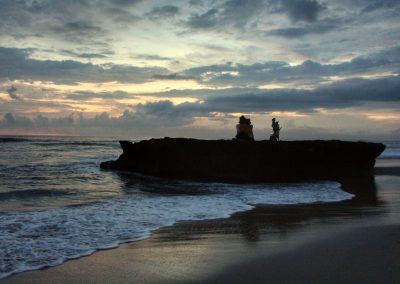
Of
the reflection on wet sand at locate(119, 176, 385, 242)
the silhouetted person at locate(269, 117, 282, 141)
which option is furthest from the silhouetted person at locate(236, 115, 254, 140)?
the reflection on wet sand at locate(119, 176, 385, 242)

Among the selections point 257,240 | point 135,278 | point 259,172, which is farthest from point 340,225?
point 259,172

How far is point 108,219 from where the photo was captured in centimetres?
919

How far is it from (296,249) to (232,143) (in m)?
12.2

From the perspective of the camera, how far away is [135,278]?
5.09 m

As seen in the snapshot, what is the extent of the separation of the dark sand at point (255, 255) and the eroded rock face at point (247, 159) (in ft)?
29.7

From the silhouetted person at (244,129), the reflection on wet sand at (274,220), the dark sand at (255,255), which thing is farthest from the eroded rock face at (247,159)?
the dark sand at (255,255)

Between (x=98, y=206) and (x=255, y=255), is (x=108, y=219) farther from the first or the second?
(x=255, y=255)

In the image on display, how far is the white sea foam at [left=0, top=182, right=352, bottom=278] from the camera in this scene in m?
6.49

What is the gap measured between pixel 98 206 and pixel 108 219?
1.96 metres

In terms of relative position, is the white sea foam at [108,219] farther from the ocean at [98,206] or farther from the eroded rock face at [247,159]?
the eroded rock face at [247,159]

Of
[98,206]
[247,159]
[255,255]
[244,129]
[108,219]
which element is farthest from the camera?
[244,129]

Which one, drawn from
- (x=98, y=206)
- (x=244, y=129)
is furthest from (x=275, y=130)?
(x=98, y=206)

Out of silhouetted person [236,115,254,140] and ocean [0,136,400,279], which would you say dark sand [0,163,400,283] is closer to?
ocean [0,136,400,279]

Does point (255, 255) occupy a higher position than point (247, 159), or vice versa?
point (247, 159)
